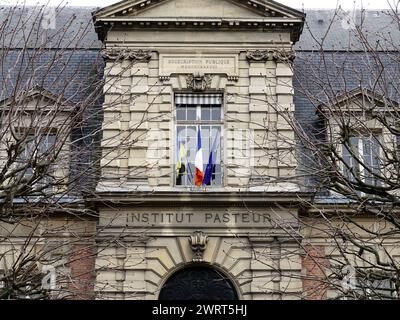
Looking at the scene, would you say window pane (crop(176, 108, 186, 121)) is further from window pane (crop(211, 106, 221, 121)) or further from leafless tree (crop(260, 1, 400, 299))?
leafless tree (crop(260, 1, 400, 299))

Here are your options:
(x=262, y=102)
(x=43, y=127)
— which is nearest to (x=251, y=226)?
(x=262, y=102)

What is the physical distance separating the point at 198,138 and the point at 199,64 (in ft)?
6.92

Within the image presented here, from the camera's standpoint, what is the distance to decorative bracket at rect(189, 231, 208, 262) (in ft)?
67.9

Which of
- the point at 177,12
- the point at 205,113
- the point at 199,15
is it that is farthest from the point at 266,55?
the point at 177,12

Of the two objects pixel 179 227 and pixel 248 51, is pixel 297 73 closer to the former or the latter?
pixel 248 51

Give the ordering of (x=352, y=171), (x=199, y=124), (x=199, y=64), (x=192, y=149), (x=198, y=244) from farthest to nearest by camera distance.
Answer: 1. (x=199, y=64)
2. (x=199, y=124)
3. (x=192, y=149)
4. (x=198, y=244)
5. (x=352, y=171)

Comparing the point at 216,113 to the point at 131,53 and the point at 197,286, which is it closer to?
the point at 131,53

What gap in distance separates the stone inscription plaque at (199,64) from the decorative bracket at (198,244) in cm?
451

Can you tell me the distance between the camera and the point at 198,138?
2175 cm

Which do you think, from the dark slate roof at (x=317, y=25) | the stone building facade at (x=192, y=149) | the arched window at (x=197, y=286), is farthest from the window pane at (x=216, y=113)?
the dark slate roof at (x=317, y=25)

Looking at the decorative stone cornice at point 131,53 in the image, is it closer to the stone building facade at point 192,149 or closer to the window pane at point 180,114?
the stone building facade at point 192,149

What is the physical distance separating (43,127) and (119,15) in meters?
8.32
